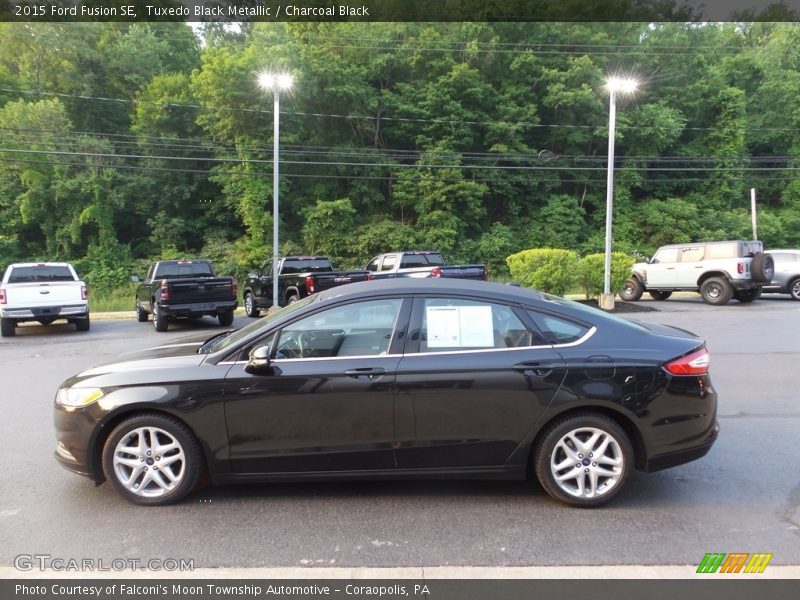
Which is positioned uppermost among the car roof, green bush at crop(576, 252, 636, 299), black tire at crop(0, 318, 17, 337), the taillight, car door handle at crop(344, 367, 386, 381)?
green bush at crop(576, 252, 636, 299)

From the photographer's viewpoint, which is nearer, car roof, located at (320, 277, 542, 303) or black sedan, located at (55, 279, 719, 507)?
black sedan, located at (55, 279, 719, 507)

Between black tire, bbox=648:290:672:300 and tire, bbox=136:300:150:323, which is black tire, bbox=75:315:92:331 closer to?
tire, bbox=136:300:150:323

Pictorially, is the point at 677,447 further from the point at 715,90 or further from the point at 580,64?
the point at 715,90

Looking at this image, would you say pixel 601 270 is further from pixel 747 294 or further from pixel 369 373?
pixel 369 373

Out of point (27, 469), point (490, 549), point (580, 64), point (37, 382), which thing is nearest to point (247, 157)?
point (580, 64)

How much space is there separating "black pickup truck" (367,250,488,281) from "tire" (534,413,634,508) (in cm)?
1091

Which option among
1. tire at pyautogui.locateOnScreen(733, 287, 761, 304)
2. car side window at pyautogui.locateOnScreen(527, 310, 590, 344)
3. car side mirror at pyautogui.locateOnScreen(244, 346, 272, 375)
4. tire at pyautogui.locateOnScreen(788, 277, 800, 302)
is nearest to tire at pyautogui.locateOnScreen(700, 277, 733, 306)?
tire at pyautogui.locateOnScreen(733, 287, 761, 304)

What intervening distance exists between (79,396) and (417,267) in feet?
46.1

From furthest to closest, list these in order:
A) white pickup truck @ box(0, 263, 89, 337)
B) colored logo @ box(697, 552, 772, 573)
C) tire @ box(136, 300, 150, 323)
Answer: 1. tire @ box(136, 300, 150, 323)
2. white pickup truck @ box(0, 263, 89, 337)
3. colored logo @ box(697, 552, 772, 573)

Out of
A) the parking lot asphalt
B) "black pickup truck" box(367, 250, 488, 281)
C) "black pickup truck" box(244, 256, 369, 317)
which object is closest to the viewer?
the parking lot asphalt

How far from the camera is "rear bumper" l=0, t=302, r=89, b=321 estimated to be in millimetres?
14102

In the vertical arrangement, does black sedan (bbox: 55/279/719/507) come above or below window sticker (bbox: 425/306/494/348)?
below

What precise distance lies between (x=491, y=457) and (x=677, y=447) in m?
1.28

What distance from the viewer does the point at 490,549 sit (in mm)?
3518
